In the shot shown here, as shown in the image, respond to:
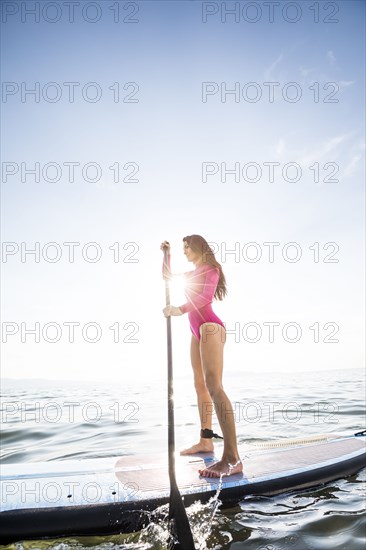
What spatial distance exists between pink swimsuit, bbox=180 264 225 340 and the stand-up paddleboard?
4.61ft

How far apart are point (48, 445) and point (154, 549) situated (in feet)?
14.5

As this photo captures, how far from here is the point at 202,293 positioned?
403 centimetres

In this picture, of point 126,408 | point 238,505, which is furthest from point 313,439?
point 126,408

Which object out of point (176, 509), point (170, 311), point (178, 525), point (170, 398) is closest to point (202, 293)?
point (170, 311)

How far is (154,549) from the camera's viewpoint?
2688 millimetres

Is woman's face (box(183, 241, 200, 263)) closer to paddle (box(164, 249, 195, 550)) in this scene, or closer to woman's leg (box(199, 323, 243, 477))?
woman's leg (box(199, 323, 243, 477))

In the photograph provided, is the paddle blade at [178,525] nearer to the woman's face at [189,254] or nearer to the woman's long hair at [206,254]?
the woman's long hair at [206,254]

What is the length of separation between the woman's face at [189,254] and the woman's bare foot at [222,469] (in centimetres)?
204

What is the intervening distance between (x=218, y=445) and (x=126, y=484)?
2.93 m

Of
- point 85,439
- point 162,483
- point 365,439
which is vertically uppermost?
point 162,483

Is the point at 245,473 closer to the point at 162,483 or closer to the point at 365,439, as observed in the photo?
the point at 162,483

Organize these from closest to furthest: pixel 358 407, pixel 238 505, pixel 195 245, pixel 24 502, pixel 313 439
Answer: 1. pixel 24 502
2. pixel 238 505
3. pixel 195 245
4. pixel 313 439
5. pixel 358 407

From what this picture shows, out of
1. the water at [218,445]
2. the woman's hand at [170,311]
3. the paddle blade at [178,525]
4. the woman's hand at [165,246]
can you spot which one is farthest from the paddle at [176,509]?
the woman's hand at [165,246]

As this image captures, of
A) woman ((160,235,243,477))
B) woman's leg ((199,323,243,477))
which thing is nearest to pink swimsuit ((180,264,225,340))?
woman ((160,235,243,477))
